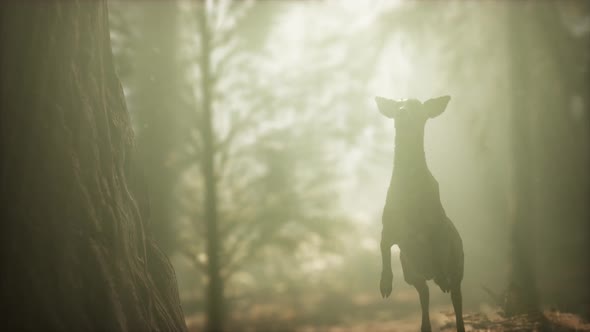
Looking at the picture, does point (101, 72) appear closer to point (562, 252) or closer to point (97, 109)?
point (97, 109)

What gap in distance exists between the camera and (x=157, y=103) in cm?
905

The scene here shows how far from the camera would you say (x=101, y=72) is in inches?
138

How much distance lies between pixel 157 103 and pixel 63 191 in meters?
6.42

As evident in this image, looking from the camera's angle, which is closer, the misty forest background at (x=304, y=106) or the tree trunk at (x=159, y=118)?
the misty forest background at (x=304, y=106)

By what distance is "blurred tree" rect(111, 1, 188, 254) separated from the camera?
8.78 metres

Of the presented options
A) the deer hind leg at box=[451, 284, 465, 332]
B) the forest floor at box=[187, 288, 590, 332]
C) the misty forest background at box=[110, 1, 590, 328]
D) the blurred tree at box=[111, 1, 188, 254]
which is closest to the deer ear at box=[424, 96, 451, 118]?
the deer hind leg at box=[451, 284, 465, 332]

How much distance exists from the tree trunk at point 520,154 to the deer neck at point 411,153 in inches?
219

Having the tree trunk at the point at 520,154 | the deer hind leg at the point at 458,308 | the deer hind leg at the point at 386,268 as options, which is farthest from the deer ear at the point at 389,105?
the tree trunk at the point at 520,154

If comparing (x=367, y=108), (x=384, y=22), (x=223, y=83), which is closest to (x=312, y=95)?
(x=367, y=108)

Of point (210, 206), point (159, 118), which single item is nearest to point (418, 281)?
point (210, 206)

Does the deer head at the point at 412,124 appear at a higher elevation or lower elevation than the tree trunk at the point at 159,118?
lower

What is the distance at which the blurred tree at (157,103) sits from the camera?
8.78 meters

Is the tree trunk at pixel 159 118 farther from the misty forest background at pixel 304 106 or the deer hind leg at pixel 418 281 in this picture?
the deer hind leg at pixel 418 281

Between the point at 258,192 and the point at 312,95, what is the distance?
8.13 feet
